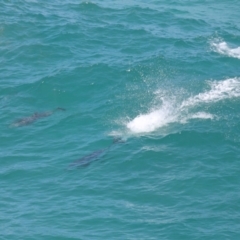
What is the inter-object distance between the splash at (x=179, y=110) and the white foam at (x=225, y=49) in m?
8.32

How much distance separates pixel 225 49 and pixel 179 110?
16.4 m

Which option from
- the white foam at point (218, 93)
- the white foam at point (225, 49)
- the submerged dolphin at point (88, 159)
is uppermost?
the white foam at point (225, 49)

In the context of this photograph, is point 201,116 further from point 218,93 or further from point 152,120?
point 218,93

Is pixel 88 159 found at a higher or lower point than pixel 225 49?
lower

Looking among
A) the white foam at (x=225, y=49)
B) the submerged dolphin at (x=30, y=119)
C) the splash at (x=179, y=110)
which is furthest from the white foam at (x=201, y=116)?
the white foam at (x=225, y=49)

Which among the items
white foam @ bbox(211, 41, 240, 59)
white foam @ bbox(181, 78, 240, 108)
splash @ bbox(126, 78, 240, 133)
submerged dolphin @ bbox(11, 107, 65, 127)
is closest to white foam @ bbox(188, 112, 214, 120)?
splash @ bbox(126, 78, 240, 133)

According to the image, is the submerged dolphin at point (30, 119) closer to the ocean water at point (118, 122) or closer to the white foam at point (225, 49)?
the ocean water at point (118, 122)

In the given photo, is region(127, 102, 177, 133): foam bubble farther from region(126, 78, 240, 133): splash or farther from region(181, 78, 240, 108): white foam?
region(181, 78, 240, 108): white foam

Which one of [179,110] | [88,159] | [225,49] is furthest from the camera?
[225,49]

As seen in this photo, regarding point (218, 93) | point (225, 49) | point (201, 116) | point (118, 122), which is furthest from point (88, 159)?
point (225, 49)

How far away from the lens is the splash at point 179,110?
53.6 meters

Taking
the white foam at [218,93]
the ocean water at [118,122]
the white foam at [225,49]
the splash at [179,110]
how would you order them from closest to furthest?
the ocean water at [118,122] < the splash at [179,110] < the white foam at [218,93] < the white foam at [225,49]

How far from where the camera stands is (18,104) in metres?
57.9

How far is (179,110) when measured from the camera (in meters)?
55.6
